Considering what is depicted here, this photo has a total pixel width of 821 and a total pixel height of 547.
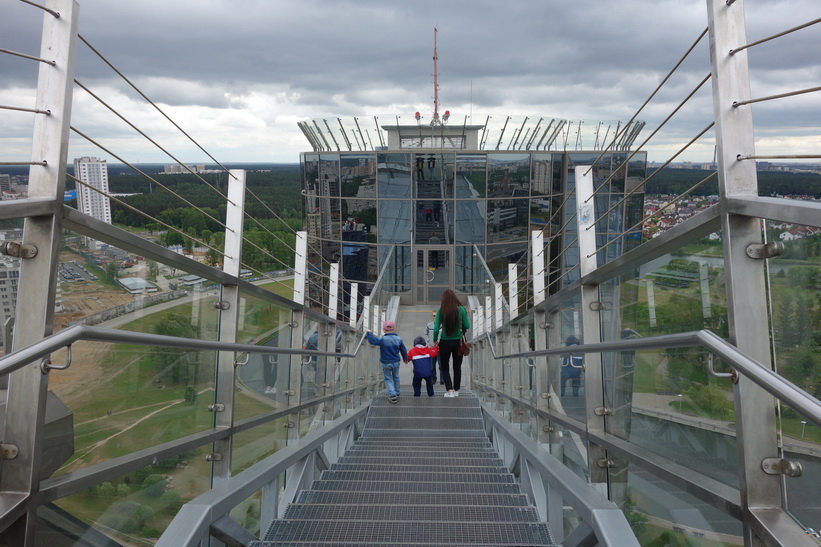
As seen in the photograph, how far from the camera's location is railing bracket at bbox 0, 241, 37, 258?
84.1 inches

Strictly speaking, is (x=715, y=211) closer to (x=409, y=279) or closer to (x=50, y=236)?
(x=50, y=236)

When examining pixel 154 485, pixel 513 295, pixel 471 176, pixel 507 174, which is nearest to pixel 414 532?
pixel 154 485

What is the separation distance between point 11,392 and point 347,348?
738 centimetres

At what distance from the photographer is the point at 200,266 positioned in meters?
3.61

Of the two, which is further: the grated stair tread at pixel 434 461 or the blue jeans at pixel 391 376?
the blue jeans at pixel 391 376

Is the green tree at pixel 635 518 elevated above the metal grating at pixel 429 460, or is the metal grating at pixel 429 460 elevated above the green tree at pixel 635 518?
the green tree at pixel 635 518

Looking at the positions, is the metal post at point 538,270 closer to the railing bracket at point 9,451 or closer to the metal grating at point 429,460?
the metal grating at point 429,460

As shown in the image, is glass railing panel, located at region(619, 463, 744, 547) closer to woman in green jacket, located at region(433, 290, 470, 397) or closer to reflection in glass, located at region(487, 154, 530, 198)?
woman in green jacket, located at region(433, 290, 470, 397)

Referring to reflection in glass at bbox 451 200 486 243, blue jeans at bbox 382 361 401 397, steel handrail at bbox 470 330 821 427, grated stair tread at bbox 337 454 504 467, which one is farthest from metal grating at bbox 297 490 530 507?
reflection in glass at bbox 451 200 486 243

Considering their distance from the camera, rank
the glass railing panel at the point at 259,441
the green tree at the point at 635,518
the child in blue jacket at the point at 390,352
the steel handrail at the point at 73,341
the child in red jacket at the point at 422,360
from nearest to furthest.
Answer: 1. the steel handrail at the point at 73,341
2. the green tree at the point at 635,518
3. the glass railing panel at the point at 259,441
4. the child in blue jacket at the point at 390,352
5. the child in red jacket at the point at 422,360

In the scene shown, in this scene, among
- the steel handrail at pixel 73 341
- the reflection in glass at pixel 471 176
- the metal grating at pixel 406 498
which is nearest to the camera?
the steel handrail at pixel 73 341

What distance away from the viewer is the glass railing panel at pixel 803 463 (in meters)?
1.93

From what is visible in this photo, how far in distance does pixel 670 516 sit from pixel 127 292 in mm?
2231

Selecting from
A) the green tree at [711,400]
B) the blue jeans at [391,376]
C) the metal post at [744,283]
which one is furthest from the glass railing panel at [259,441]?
the blue jeans at [391,376]
